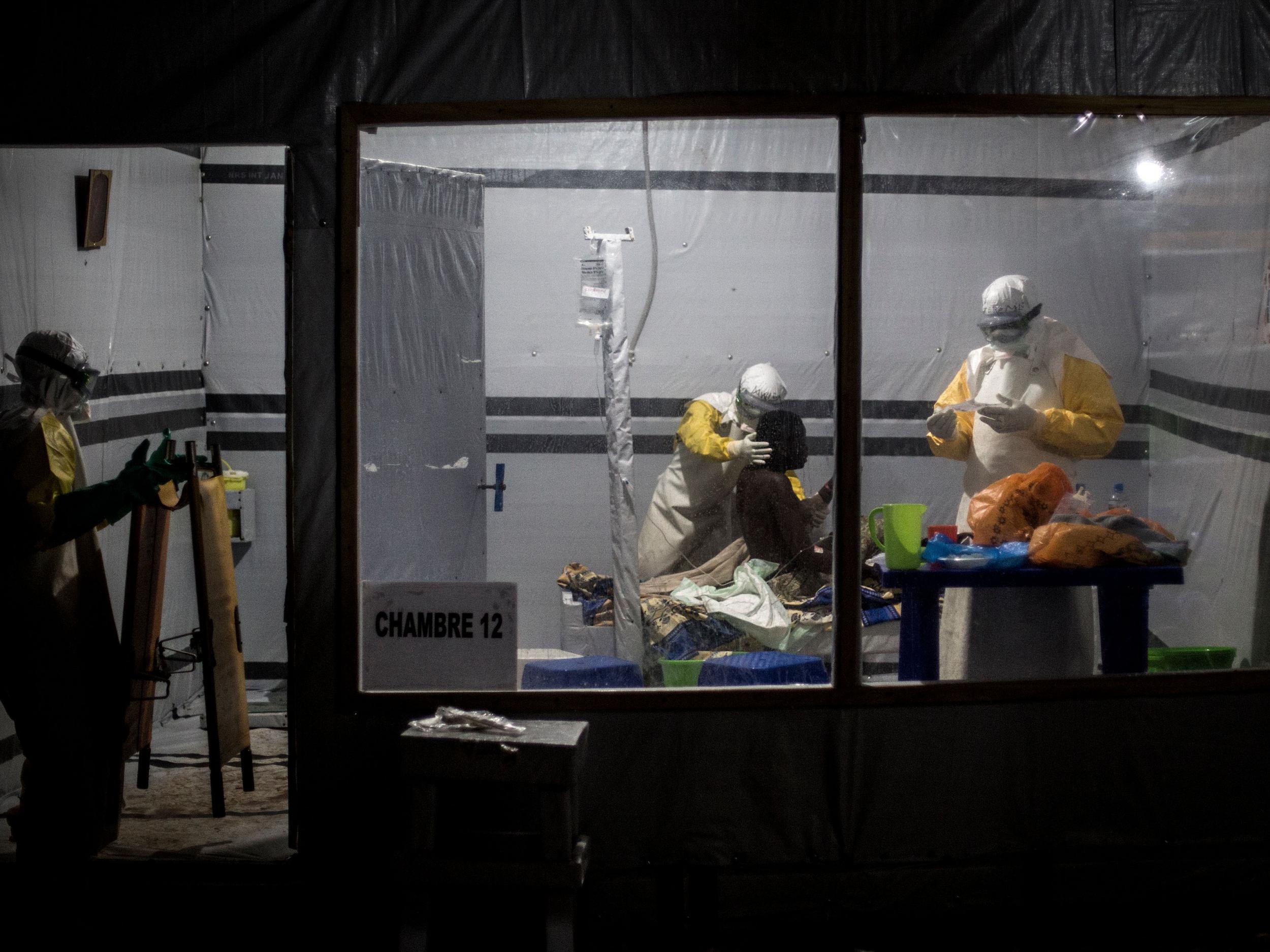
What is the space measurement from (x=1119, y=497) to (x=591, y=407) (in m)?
1.73

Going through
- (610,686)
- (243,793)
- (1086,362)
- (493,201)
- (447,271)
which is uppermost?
(493,201)

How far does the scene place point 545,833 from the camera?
9.29 feet

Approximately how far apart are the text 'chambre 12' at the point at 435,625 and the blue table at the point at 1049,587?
1.17 m

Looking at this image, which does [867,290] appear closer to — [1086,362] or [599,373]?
[1086,362]

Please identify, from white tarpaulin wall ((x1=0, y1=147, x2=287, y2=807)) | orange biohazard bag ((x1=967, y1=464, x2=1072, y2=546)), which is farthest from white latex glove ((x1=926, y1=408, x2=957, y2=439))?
white tarpaulin wall ((x1=0, y1=147, x2=287, y2=807))

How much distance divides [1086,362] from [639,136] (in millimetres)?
1560

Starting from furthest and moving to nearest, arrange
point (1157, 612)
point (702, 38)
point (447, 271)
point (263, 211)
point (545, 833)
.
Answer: point (263, 211) → point (447, 271) → point (1157, 612) → point (702, 38) → point (545, 833)

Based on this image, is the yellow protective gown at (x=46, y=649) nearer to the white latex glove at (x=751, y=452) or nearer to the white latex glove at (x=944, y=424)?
the white latex glove at (x=751, y=452)

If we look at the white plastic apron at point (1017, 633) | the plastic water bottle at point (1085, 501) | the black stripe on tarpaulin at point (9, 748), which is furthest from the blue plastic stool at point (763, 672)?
the black stripe on tarpaulin at point (9, 748)

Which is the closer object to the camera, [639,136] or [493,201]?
[639,136]

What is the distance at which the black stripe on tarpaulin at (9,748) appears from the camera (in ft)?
13.1

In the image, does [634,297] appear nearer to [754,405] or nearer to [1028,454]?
[754,405]

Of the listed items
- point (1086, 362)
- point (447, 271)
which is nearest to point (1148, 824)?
point (1086, 362)

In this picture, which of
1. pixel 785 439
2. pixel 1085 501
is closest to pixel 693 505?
pixel 785 439
